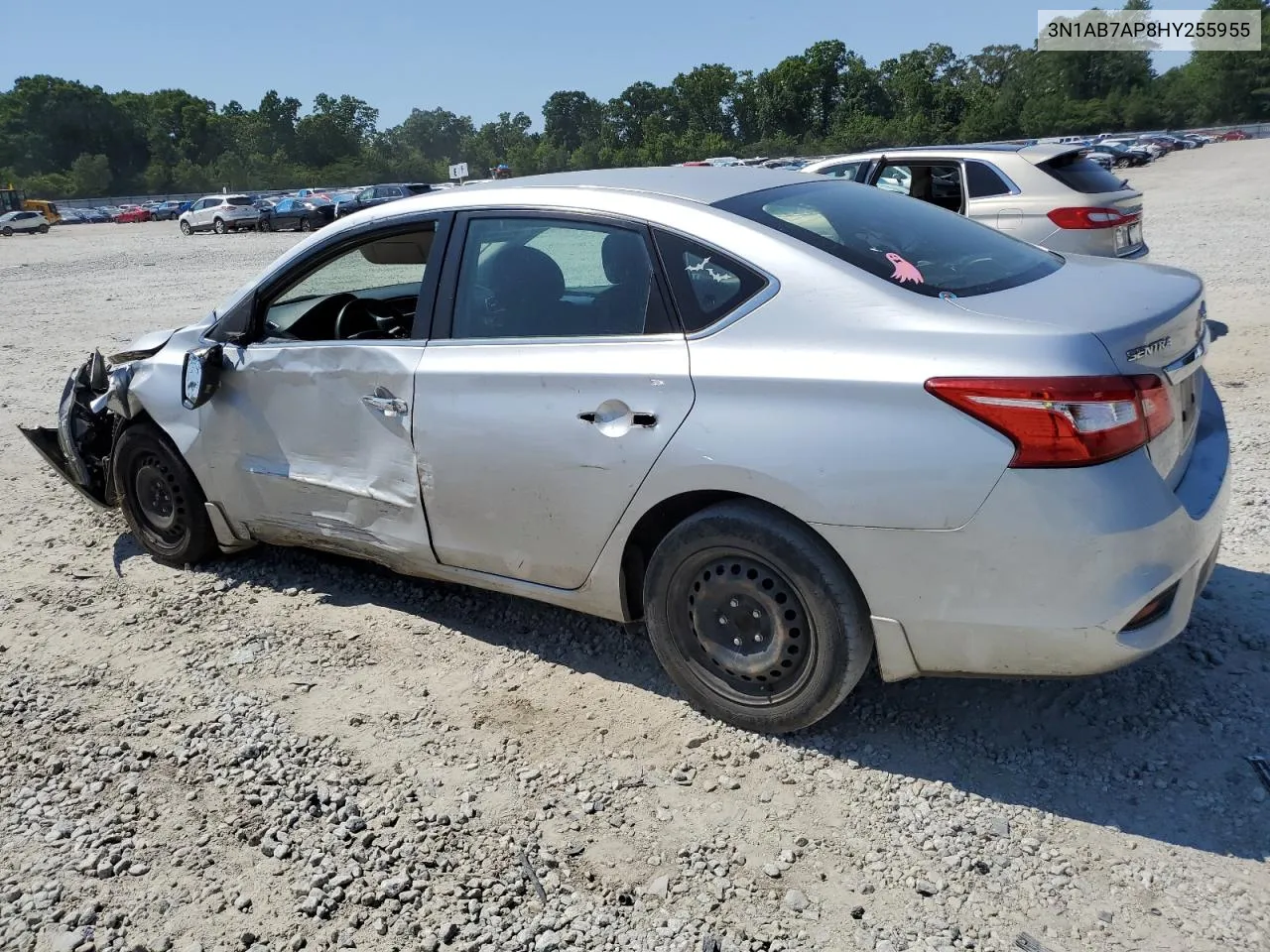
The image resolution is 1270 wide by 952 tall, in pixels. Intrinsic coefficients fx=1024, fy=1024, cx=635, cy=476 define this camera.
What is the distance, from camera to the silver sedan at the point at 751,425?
8.81 feet

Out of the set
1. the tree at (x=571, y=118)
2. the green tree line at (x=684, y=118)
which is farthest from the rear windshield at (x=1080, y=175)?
the tree at (x=571, y=118)

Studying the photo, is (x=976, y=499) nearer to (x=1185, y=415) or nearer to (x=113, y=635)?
(x=1185, y=415)

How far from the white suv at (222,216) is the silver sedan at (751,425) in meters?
40.3

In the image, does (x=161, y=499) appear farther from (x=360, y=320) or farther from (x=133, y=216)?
(x=133, y=216)

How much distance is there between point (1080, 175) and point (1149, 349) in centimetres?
676

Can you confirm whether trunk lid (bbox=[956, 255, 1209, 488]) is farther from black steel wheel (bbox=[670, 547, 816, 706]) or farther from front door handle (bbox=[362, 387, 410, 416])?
front door handle (bbox=[362, 387, 410, 416])

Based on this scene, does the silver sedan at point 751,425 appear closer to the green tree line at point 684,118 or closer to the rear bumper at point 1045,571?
the rear bumper at point 1045,571

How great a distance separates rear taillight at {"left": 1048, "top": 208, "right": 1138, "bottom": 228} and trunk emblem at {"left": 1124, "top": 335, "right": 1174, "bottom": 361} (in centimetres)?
610

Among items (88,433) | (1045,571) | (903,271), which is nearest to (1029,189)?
(903,271)

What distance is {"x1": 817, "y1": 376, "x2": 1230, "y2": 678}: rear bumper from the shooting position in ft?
8.63

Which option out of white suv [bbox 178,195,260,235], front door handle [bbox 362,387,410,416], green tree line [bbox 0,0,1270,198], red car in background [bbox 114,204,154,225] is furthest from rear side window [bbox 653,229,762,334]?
green tree line [bbox 0,0,1270,198]

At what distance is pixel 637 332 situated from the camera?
3.31 metres

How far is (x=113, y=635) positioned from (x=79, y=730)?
0.79m

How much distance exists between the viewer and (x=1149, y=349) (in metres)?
2.81
